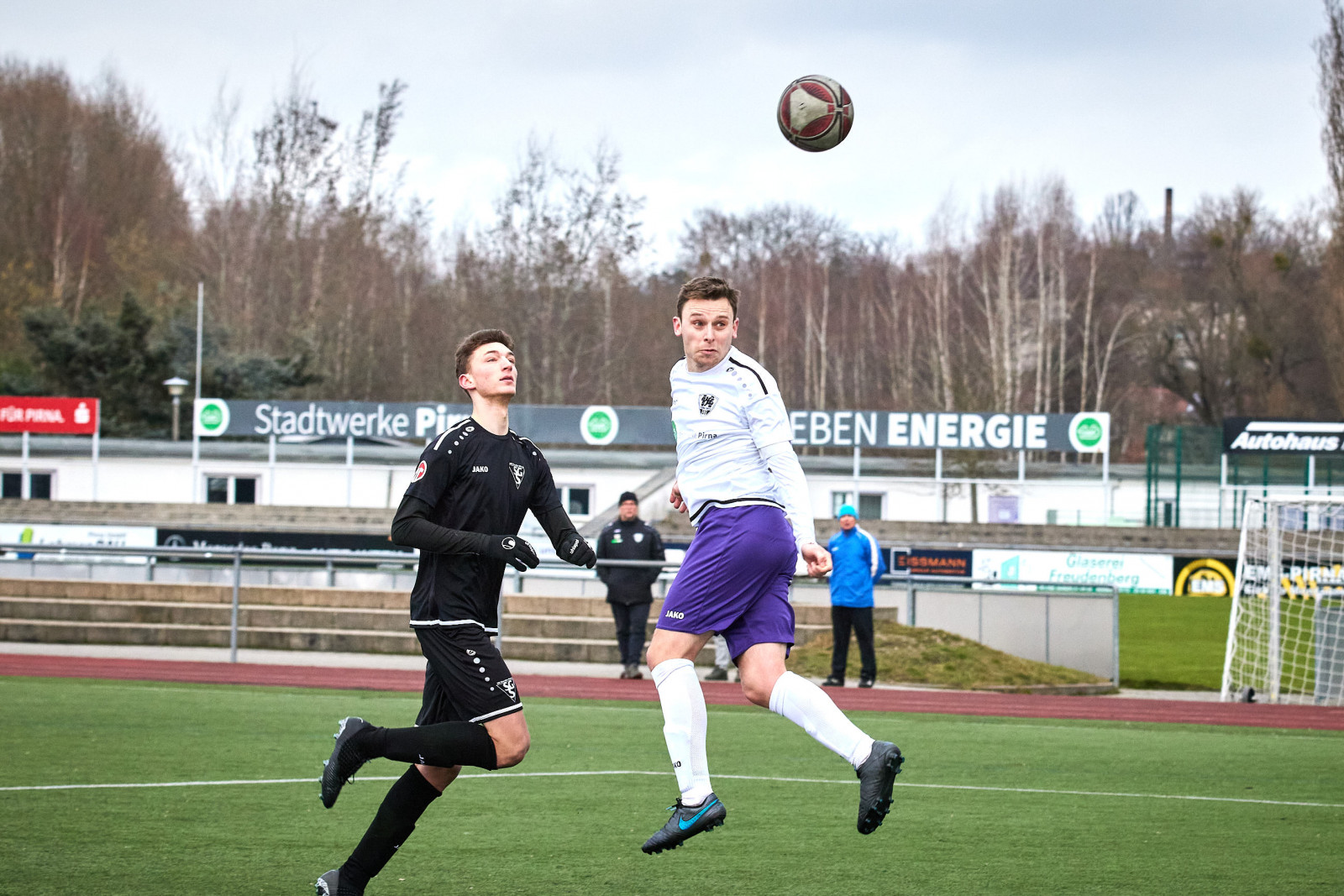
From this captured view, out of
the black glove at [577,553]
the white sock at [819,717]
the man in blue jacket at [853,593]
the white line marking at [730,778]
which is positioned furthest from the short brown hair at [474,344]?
the man in blue jacket at [853,593]

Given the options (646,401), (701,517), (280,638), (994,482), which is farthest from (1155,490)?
(701,517)

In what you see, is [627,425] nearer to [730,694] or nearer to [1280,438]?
[1280,438]

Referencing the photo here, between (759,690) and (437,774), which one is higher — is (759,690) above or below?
above

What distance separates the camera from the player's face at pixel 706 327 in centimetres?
550

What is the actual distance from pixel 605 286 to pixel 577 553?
52.0m

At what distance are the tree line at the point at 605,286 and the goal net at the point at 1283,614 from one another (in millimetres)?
36559

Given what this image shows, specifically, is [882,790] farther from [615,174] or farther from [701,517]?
[615,174]

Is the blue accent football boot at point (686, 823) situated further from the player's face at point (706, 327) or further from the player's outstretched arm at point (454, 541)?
the player's face at point (706, 327)

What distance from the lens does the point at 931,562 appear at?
1276 inches

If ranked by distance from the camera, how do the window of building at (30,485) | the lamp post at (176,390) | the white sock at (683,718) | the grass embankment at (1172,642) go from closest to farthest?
the white sock at (683,718) → the grass embankment at (1172,642) → the lamp post at (176,390) → the window of building at (30,485)

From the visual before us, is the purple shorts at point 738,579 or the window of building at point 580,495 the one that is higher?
the purple shorts at point 738,579

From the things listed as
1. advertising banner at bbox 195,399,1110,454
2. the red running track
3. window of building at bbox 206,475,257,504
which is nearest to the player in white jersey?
the red running track

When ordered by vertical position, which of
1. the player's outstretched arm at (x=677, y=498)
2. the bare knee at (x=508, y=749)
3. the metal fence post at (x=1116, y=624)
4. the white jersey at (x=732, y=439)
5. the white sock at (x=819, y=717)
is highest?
the white jersey at (x=732, y=439)

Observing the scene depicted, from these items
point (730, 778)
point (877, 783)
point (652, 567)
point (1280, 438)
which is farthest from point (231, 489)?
point (877, 783)
